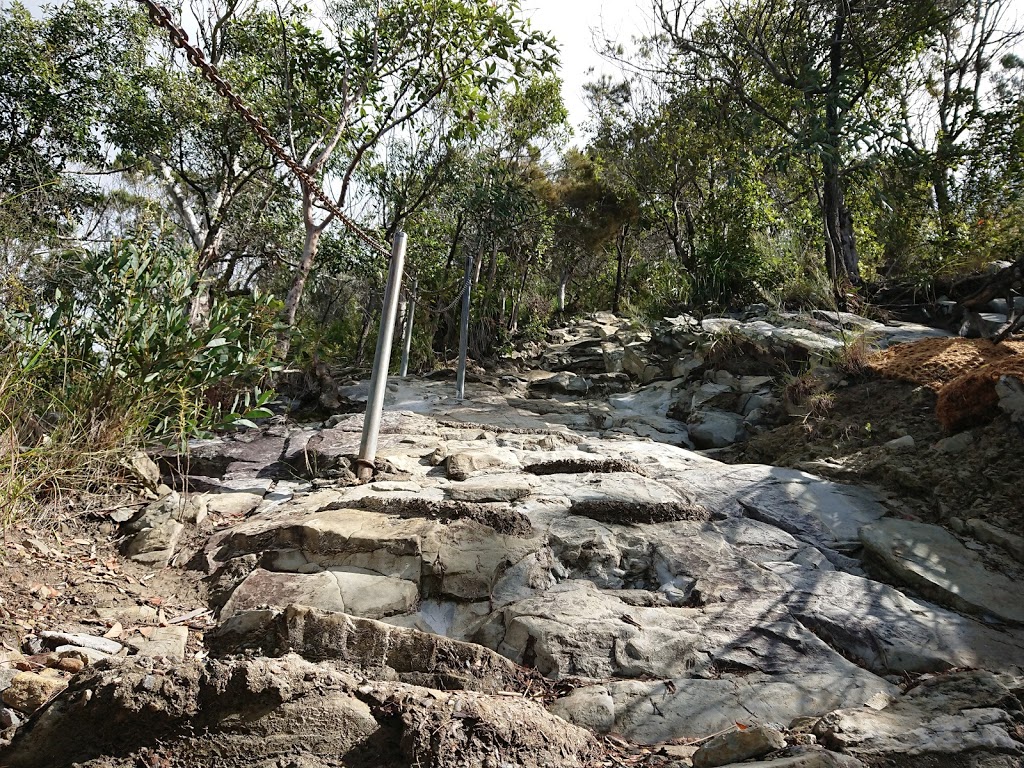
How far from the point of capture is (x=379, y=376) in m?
4.10

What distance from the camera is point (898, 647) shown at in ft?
7.70

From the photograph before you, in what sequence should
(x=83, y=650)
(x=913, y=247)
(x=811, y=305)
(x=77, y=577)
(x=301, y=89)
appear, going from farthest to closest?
(x=301, y=89) < (x=913, y=247) < (x=811, y=305) < (x=77, y=577) < (x=83, y=650)

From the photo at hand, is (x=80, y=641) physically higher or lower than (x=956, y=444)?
lower

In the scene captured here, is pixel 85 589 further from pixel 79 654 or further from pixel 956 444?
pixel 956 444

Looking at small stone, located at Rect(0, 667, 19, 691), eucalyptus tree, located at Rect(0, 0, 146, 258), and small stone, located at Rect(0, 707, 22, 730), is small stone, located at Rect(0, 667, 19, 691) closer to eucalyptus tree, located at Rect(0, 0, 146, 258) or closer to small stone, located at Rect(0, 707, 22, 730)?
small stone, located at Rect(0, 707, 22, 730)

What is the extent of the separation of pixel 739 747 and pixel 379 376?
3.10m

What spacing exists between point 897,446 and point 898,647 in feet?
7.73

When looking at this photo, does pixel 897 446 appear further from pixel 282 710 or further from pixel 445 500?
pixel 282 710

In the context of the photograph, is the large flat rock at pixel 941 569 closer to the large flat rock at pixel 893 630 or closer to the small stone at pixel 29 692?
the large flat rock at pixel 893 630

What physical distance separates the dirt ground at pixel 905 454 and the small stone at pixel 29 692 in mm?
4090

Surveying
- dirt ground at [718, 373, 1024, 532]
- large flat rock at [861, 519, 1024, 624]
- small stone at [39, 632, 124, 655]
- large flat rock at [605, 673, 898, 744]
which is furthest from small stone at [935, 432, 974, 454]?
small stone at [39, 632, 124, 655]

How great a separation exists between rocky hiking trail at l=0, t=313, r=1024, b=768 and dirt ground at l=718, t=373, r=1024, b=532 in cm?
4

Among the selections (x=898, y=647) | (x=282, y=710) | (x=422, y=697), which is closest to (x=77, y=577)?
(x=282, y=710)

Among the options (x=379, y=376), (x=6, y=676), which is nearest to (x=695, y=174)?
(x=379, y=376)
